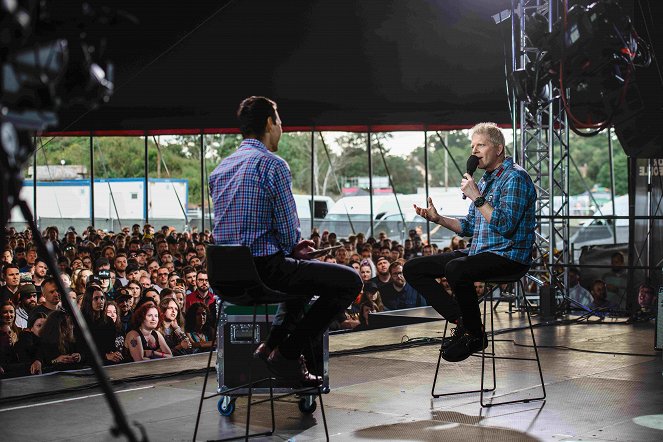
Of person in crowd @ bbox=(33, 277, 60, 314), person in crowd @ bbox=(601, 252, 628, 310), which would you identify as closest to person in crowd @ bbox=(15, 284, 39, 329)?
person in crowd @ bbox=(33, 277, 60, 314)

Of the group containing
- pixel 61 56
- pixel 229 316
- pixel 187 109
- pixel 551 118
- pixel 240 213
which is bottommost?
pixel 229 316

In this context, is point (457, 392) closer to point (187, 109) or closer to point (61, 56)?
point (61, 56)

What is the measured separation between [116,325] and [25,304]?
889mm

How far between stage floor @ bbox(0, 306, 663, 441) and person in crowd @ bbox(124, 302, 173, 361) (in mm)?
357

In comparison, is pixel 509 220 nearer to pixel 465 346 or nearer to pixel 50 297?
pixel 465 346

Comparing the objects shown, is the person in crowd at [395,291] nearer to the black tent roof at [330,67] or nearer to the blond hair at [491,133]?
the black tent roof at [330,67]

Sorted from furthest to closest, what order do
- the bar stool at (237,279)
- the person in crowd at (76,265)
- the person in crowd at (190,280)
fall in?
the person in crowd at (76,265)
the person in crowd at (190,280)
the bar stool at (237,279)

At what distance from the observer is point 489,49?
566 inches

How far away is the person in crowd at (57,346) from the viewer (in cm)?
629

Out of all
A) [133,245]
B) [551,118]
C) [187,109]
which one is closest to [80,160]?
[187,109]

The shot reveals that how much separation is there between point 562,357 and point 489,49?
29.0 ft

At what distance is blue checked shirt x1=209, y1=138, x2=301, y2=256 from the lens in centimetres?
390

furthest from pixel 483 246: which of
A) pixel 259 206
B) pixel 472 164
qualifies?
pixel 259 206

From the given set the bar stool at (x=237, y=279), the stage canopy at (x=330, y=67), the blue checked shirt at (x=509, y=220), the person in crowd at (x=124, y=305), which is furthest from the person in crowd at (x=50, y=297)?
the stage canopy at (x=330, y=67)
